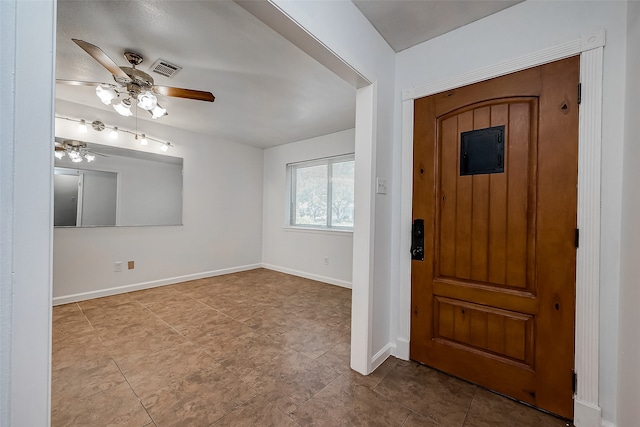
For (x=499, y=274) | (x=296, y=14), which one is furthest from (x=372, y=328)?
(x=296, y=14)

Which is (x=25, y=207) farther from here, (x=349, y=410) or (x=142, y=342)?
(x=142, y=342)

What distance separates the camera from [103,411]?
1475mm

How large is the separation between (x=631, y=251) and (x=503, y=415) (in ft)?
3.51

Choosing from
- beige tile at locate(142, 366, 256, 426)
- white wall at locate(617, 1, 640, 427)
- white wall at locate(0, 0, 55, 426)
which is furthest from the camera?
beige tile at locate(142, 366, 256, 426)

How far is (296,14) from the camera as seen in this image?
124 cm

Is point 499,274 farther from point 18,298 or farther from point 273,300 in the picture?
point 273,300

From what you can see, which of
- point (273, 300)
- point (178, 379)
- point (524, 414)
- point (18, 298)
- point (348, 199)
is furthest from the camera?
point (348, 199)

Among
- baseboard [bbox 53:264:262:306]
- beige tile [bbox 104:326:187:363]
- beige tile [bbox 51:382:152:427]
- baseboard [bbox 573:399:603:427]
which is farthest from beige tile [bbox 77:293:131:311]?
baseboard [bbox 573:399:603:427]

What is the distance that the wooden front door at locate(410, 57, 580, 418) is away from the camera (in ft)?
4.74

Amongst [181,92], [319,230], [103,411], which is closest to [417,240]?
[103,411]

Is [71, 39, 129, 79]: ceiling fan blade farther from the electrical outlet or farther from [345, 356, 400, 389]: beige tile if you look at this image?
[345, 356, 400, 389]: beige tile

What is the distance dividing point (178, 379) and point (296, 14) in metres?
2.29

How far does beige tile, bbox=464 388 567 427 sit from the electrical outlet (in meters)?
1.41

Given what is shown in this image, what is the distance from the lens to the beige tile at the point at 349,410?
1410mm
